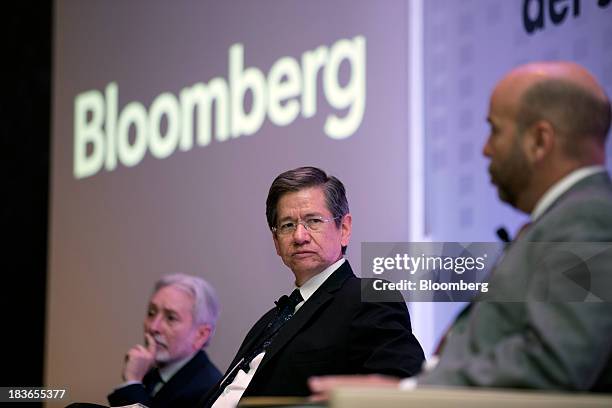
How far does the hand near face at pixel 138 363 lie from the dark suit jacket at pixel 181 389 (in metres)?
0.10

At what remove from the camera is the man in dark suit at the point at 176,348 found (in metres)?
4.10

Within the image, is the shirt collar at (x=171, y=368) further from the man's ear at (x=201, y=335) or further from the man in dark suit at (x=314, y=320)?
the man in dark suit at (x=314, y=320)

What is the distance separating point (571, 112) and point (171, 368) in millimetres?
2809

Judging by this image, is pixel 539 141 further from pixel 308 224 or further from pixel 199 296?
pixel 199 296

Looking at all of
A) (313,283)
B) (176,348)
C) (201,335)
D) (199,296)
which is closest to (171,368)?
(176,348)

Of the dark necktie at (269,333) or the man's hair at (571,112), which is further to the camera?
the dark necktie at (269,333)

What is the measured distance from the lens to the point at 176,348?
4.31 metres

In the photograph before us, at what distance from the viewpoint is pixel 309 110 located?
4594 millimetres

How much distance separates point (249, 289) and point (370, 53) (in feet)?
4.17

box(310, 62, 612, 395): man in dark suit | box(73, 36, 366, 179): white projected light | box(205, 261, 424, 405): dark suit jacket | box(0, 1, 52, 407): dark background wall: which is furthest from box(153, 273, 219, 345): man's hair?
box(310, 62, 612, 395): man in dark suit

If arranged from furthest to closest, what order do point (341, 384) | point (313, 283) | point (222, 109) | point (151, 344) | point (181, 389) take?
1. point (222, 109)
2. point (151, 344)
3. point (181, 389)
4. point (313, 283)
5. point (341, 384)

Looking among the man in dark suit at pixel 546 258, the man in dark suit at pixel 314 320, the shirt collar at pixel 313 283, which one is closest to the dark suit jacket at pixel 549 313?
the man in dark suit at pixel 546 258

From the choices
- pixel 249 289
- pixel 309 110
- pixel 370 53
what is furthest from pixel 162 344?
pixel 370 53

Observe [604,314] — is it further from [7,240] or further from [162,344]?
[7,240]
